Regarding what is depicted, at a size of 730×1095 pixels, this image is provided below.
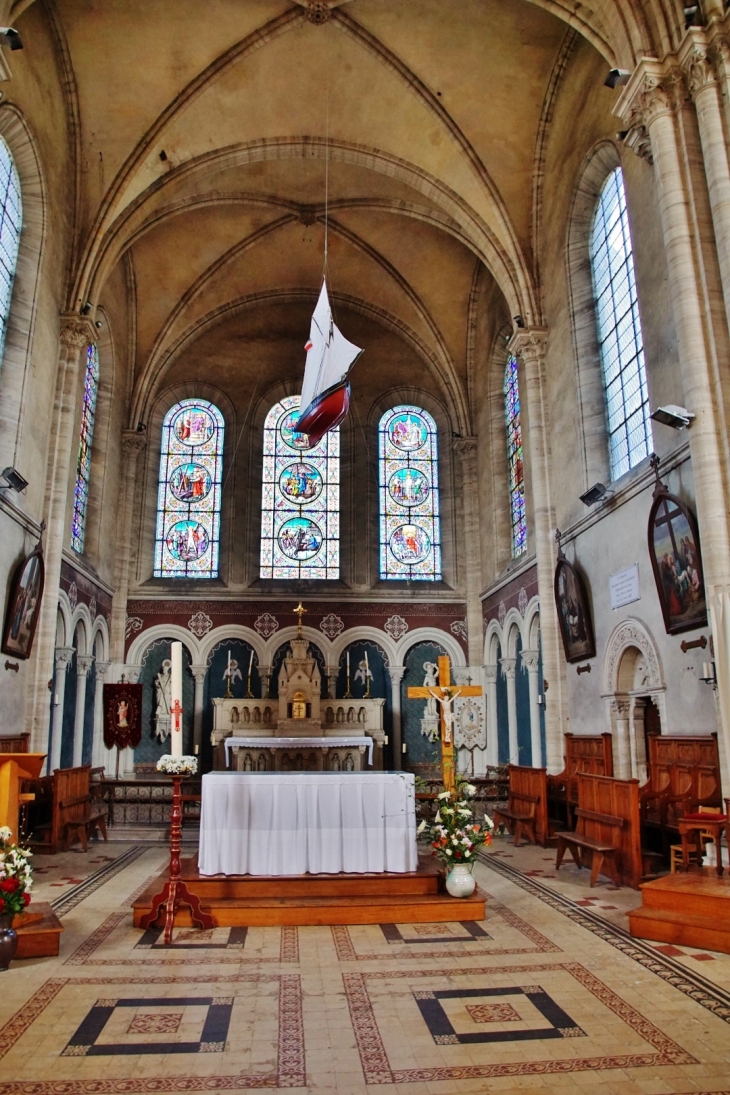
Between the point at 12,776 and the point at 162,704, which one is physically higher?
the point at 162,704

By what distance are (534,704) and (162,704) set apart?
28.4 ft

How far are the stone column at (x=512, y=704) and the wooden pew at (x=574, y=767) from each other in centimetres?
359

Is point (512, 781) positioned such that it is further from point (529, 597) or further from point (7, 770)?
point (7, 770)

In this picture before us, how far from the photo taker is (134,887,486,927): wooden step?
7.00 m

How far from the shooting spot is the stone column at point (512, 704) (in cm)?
1686

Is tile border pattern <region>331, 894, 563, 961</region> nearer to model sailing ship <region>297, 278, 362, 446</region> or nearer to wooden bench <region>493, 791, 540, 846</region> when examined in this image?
wooden bench <region>493, 791, 540, 846</region>

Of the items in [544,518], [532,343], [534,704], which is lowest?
[534,704]

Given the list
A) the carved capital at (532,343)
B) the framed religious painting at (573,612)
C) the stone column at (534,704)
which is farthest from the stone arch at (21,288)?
the stone column at (534,704)

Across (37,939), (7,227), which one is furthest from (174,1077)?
(7,227)

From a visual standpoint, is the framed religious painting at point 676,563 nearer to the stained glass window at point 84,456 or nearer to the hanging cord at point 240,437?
the stained glass window at point 84,456

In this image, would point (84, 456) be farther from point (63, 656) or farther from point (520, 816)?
point (520, 816)

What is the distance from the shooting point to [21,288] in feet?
41.6

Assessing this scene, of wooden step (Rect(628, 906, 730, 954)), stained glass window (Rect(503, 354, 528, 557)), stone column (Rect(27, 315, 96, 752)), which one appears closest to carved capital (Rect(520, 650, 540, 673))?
stained glass window (Rect(503, 354, 528, 557))

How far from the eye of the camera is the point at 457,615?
20031mm
